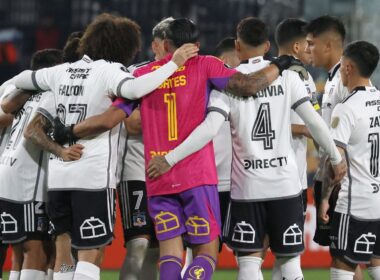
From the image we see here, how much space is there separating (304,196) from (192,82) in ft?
5.83

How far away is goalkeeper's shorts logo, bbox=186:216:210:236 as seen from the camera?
6031 millimetres

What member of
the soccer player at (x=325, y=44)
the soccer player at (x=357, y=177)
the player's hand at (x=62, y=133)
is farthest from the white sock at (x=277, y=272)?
the player's hand at (x=62, y=133)

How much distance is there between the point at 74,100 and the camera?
248 inches

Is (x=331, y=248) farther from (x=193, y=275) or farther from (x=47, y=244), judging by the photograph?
(x=47, y=244)

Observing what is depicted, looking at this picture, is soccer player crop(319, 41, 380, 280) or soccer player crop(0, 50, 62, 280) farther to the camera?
soccer player crop(0, 50, 62, 280)

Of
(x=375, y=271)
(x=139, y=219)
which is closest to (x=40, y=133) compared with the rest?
(x=139, y=219)

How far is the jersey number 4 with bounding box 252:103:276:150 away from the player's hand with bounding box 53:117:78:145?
1.12 metres

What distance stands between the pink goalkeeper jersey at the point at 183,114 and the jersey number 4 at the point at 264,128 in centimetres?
35

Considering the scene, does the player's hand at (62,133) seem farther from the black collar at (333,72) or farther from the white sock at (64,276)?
the black collar at (333,72)

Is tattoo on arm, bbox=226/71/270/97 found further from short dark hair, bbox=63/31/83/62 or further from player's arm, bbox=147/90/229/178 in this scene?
short dark hair, bbox=63/31/83/62

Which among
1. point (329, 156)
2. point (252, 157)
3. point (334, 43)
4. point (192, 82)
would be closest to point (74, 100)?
point (192, 82)

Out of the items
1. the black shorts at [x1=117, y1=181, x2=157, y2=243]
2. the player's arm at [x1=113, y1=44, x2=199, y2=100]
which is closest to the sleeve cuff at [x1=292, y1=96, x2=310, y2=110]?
the player's arm at [x1=113, y1=44, x2=199, y2=100]

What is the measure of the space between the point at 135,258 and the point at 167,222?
976mm

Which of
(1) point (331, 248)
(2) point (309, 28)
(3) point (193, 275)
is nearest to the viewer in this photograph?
(3) point (193, 275)
